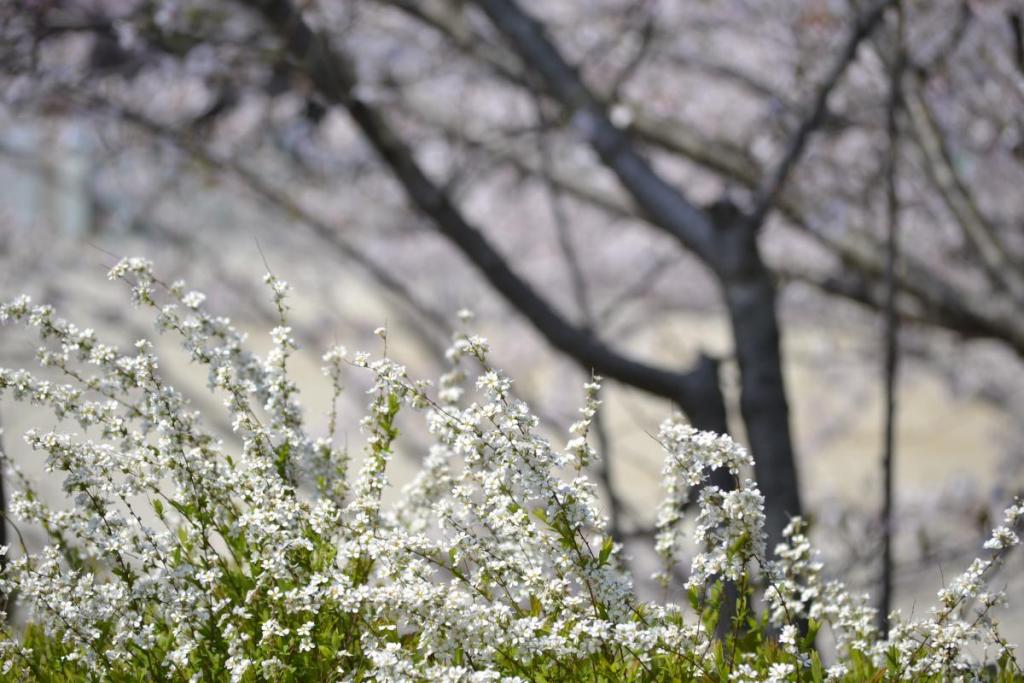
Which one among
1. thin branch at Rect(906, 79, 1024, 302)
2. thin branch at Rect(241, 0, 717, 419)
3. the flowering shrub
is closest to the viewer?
the flowering shrub

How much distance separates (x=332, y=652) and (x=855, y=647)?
0.86 m

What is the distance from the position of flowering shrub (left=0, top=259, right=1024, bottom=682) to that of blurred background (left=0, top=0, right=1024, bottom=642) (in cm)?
25

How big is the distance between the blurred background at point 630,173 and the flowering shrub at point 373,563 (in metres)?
0.25

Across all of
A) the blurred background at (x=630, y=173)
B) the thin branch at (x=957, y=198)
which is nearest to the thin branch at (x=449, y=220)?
the blurred background at (x=630, y=173)

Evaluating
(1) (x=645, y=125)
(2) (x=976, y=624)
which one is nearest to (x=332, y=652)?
(2) (x=976, y=624)

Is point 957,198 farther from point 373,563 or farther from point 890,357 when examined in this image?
point 373,563

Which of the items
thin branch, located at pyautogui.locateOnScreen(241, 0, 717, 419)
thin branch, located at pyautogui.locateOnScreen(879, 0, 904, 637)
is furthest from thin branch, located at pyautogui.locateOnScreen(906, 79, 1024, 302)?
thin branch, located at pyautogui.locateOnScreen(241, 0, 717, 419)

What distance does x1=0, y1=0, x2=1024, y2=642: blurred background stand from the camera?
3867mm

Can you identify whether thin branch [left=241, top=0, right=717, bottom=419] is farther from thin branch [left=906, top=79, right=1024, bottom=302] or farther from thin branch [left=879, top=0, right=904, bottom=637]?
thin branch [left=906, top=79, right=1024, bottom=302]

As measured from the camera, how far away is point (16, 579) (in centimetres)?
193

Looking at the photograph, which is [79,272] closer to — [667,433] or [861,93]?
[861,93]

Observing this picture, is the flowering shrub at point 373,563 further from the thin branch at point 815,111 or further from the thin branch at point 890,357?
the thin branch at point 815,111

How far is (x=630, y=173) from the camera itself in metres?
4.08

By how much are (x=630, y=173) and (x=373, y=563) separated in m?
2.45
